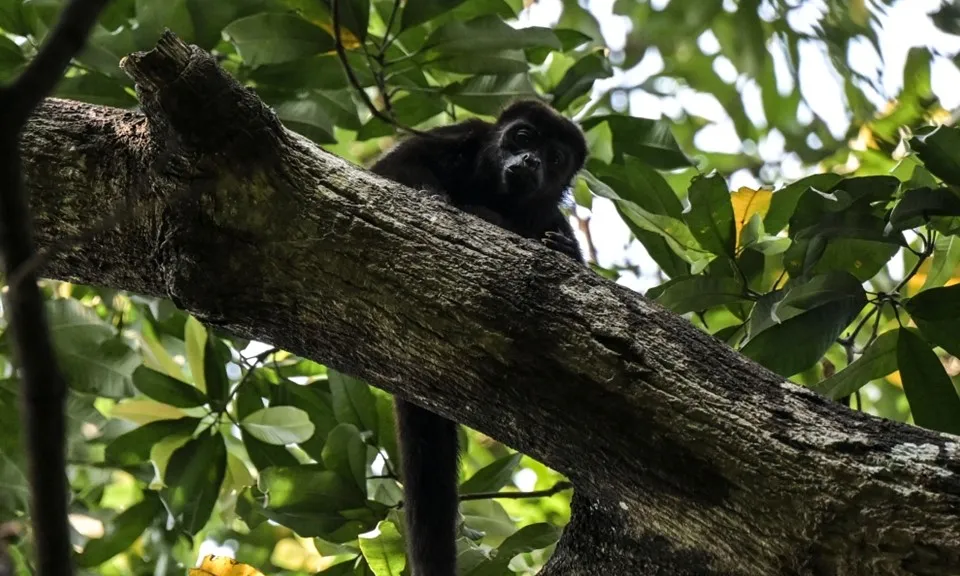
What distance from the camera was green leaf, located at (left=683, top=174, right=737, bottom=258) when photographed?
254cm

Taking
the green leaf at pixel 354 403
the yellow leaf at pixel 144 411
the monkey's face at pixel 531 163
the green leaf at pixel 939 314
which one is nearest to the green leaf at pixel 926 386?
the green leaf at pixel 939 314

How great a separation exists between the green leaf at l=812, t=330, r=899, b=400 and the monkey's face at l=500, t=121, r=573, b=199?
5.10ft

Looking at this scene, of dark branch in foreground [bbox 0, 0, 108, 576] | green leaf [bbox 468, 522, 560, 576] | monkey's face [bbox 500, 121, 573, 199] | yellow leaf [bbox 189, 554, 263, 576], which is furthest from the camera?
monkey's face [bbox 500, 121, 573, 199]

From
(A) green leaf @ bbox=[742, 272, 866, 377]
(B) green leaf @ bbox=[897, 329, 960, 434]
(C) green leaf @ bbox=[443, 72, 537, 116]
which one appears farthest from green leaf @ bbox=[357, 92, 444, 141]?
(B) green leaf @ bbox=[897, 329, 960, 434]

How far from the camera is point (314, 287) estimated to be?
199cm

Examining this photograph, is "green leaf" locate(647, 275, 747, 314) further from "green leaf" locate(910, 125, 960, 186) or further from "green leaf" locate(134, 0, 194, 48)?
"green leaf" locate(134, 0, 194, 48)

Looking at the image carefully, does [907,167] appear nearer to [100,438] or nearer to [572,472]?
[572,472]

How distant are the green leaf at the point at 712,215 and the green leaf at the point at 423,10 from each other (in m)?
1.00

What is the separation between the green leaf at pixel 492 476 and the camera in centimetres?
304

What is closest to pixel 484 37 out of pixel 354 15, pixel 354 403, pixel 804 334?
pixel 354 15

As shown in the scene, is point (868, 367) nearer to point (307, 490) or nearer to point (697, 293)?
point (697, 293)

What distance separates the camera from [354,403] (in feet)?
10.2

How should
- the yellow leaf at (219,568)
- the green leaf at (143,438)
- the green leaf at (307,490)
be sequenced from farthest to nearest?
the green leaf at (143,438), the green leaf at (307,490), the yellow leaf at (219,568)

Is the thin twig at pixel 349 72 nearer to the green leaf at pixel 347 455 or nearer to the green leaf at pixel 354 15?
the green leaf at pixel 354 15
